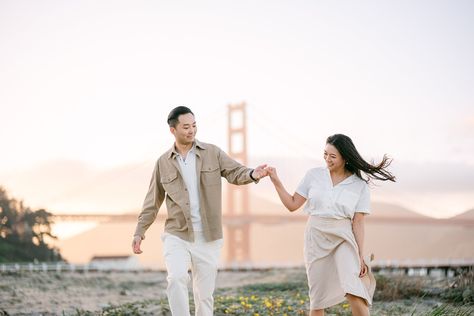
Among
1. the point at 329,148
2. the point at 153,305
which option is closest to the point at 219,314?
the point at 153,305

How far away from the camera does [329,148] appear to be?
4934 mm

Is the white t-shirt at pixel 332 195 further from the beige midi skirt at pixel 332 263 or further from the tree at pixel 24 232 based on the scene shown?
the tree at pixel 24 232

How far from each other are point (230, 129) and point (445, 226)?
631 inches

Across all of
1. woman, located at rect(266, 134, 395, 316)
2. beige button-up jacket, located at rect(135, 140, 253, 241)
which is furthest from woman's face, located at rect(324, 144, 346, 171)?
beige button-up jacket, located at rect(135, 140, 253, 241)

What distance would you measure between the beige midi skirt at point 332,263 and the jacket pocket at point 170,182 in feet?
3.06

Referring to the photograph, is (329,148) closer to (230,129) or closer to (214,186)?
(214,186)

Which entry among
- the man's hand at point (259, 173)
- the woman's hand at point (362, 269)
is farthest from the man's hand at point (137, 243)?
the woman's hand at point (362, 269)

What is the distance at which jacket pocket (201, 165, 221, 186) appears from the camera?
5.14 m

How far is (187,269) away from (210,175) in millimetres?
648

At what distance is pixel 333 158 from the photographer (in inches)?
194

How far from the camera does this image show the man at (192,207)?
499cm

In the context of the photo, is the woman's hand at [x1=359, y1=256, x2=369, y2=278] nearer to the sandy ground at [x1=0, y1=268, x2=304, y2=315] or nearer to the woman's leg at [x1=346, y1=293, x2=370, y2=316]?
the woman's leg at [x1=346, y1=293, x2=370, y2=316]

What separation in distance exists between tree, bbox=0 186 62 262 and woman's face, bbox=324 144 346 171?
22.7 meters

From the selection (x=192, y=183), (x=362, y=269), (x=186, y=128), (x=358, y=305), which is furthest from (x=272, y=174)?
(x=358, y=305)
